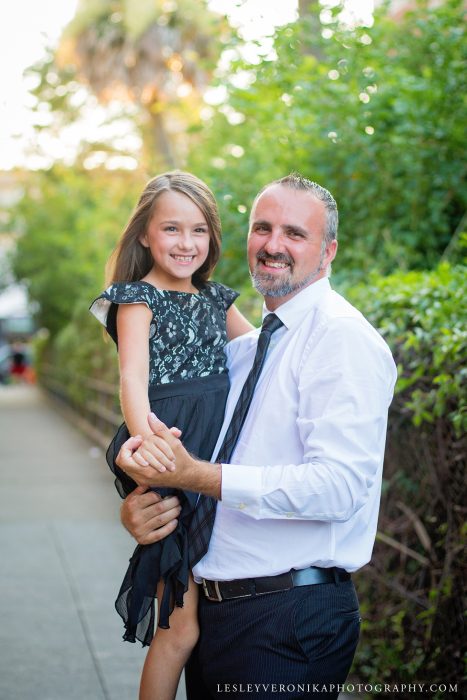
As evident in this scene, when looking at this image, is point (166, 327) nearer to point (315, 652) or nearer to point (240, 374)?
point (240, 374)

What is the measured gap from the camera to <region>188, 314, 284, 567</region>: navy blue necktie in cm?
276

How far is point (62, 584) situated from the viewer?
6.95m

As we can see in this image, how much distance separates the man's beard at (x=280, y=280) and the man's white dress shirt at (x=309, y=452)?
27 mm

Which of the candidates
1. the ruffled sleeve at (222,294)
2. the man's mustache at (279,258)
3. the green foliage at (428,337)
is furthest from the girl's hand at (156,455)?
the green foliage at (428,337)

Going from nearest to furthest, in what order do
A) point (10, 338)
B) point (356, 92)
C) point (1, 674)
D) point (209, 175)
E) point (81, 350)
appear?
point (1, 674), point (356, 92), point (209, 175), point (81, 350), point (10, 338)

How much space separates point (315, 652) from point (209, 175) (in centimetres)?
562

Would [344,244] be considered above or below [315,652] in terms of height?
above

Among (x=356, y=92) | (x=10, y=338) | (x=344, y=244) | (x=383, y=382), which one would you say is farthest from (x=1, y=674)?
(x=10, y=338)

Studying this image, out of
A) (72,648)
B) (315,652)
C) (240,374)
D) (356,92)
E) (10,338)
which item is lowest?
(10,338)

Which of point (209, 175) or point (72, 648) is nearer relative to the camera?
point (72, 648)

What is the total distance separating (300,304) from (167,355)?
515mm

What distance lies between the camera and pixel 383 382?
254 centimetres

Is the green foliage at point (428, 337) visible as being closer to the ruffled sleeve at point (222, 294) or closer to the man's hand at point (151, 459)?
the ruffled sleeve at point (222, 294)

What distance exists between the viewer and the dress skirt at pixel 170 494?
111 inches
